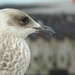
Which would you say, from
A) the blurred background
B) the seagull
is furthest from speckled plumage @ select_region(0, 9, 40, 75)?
the blurred background

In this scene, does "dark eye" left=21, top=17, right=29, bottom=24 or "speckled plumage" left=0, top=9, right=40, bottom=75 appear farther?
"dark eye" left=21, top=17, right=29, bottom=24

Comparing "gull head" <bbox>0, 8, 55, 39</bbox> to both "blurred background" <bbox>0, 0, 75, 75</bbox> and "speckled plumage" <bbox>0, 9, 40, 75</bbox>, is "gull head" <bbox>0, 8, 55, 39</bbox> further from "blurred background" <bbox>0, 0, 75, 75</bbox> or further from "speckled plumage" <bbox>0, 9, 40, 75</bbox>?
"blurred background" <bbox>0, 0, 75, 75</bbox>

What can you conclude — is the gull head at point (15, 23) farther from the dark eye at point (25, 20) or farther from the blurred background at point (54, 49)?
the blurred background at point (54, 49)

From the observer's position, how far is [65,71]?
6.70 metres

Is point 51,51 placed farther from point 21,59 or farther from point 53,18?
point 21,59

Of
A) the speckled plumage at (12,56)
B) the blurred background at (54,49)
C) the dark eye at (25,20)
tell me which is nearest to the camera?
the speckled plumage at (12,56)

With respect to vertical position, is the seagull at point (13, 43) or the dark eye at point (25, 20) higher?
the dark eye at point (25, 20)

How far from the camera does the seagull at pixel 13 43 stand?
2.11 meters

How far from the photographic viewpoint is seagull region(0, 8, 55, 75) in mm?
2107

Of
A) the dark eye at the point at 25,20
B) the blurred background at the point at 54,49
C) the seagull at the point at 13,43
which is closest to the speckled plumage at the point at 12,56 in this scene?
the seagull at the point at 13,43

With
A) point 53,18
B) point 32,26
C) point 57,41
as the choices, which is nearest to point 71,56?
point 57,41

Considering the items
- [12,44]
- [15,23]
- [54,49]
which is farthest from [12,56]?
[54,49]

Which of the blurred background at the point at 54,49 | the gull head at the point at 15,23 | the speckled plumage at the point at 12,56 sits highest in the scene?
the blurred background at the point at 54,49

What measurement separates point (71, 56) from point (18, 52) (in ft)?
13.9
